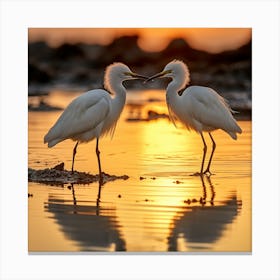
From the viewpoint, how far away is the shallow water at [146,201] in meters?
7.08

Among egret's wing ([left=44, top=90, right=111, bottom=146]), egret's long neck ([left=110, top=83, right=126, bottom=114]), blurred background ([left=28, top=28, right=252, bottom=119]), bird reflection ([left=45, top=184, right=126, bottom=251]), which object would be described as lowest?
bird reflection ([left=45, top=184, right=126, bottom=251])

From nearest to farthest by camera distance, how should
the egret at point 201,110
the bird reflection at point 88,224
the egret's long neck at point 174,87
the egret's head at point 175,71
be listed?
1. the bird reflection at point 88,224
2. the egret's head at point 175,71
3. the egret's long neck at point 174,87
4. the egret at point 201,110

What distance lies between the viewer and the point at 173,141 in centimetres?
874

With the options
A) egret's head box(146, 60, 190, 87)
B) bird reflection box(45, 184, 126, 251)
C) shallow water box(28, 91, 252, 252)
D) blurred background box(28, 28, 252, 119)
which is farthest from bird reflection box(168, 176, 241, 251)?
egret's head box(146, 60, 190, 87)

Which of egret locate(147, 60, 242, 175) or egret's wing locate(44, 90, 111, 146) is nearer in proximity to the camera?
egret's wing locate(44, 90, 111, 146)

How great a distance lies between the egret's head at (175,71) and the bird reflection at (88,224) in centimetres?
125

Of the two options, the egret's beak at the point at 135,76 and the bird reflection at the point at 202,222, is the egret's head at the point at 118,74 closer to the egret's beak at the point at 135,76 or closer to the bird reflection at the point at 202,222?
the egret's beak at the point at 135,76

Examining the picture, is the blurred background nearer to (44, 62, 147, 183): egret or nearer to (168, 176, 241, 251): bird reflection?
(44, 62, 147, 183): egret

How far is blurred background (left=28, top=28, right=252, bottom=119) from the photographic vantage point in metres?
7.57

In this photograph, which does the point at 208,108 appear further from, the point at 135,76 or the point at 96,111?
the point at 96,111

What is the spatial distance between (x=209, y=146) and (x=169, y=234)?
1.79 meters

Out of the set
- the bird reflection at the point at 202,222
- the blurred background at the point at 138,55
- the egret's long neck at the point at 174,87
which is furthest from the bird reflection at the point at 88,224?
the egret's long neck at the point at 174,87

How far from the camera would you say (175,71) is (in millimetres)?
8086
